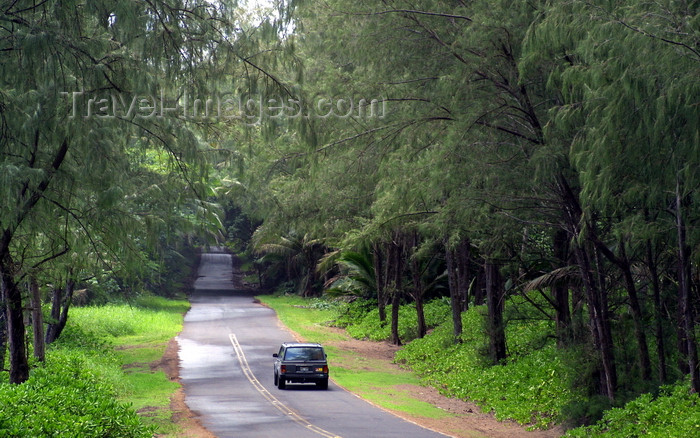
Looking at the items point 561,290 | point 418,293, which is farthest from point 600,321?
point 418,293

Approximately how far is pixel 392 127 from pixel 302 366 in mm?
8762

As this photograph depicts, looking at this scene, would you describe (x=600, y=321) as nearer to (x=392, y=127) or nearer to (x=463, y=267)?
(x=392, y=127)

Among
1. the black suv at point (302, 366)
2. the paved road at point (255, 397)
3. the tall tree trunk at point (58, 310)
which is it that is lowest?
the paved road at point (255, 397)

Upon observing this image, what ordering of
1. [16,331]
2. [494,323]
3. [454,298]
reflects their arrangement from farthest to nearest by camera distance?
[454,298] < [494,323] < [16,331]

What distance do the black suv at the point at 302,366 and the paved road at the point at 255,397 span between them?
1.14ft

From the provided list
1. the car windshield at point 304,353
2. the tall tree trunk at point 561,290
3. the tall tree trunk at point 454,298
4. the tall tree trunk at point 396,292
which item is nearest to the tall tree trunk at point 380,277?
the tall tree trunk at point 396,292

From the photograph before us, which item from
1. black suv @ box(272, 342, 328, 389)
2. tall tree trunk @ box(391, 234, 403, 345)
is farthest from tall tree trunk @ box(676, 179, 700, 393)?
tall tree trunk @ box(391, 234, 403, 345)

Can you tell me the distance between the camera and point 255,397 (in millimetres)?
20500

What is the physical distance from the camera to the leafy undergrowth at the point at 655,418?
41.1ft

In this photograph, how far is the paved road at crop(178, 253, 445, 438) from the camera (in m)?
15.8

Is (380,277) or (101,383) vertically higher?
(380,277)

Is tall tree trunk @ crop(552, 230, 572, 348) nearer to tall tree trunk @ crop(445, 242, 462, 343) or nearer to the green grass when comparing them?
tall tree trunk @ crop(445, 242, 462, 343)

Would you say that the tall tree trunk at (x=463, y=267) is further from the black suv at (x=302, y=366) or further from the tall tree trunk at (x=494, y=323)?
the black suv at (x=302, y=366)

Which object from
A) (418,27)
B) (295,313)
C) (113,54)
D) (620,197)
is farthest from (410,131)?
(295,313)
